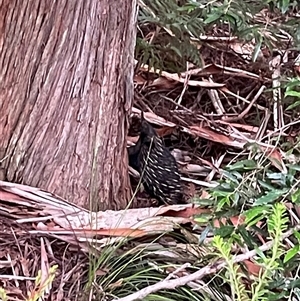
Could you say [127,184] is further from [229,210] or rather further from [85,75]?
[229,210]

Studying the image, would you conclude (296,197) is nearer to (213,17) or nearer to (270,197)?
(270,197)

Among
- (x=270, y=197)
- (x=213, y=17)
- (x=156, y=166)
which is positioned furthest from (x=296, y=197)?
(x=156, y=166)

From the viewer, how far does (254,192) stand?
1818 millimetres

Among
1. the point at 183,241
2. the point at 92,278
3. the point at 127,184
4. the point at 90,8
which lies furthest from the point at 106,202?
the point at 90,8

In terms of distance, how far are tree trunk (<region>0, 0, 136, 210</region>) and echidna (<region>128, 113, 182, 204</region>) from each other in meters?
0.43

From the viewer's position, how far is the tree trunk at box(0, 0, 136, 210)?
2.35 m

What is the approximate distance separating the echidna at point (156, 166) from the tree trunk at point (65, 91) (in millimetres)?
435

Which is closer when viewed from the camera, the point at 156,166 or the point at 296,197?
the point at 296,197

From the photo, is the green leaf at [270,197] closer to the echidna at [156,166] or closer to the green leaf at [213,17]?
the green leaf at [213,17]

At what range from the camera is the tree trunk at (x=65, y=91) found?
7.72 feet

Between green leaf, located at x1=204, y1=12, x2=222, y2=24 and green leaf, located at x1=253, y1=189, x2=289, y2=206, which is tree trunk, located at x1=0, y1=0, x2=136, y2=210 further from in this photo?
green leaf, located at x1=253, y1=189, x2=289, y2=206

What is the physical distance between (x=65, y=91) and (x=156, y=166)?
71 centimetres

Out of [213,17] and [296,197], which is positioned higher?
[213,17]

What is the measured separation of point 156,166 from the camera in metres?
2.98
